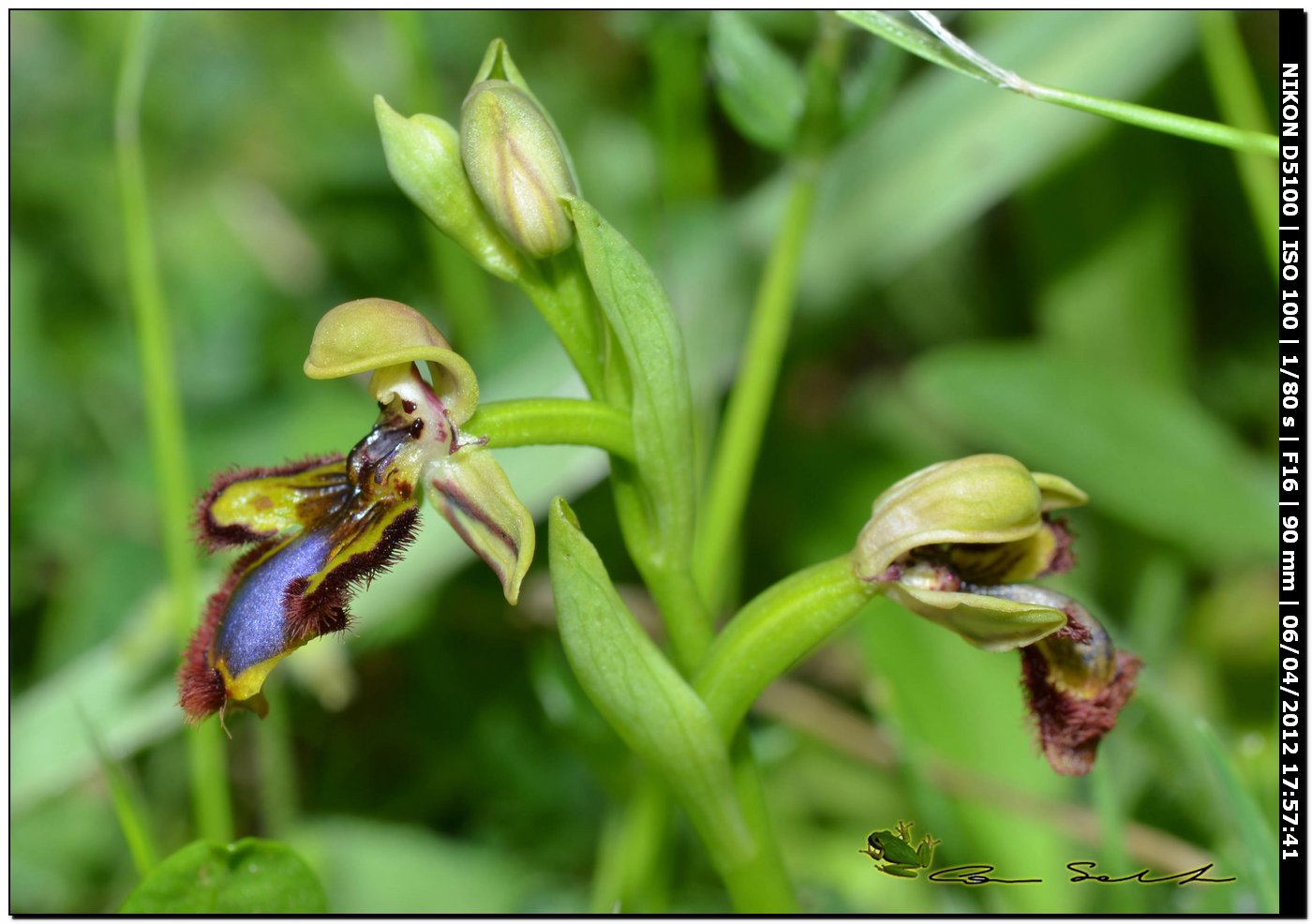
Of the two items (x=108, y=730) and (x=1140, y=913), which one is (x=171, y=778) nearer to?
(x=108, y=730)

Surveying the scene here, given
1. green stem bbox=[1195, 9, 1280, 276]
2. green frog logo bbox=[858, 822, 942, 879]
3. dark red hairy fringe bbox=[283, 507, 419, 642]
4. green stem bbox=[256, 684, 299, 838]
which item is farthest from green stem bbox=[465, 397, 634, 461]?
green stem bbox=[1195, 9, 1280, 276]

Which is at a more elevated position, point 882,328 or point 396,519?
point 882,328

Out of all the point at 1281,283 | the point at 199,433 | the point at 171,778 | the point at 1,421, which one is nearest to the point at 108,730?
the point at 171,778

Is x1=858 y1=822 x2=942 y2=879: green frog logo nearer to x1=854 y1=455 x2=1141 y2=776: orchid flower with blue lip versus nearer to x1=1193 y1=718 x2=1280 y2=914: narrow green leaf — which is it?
x1=854 y1=455 x2=1141 y2=776: orchid flower with blue lip

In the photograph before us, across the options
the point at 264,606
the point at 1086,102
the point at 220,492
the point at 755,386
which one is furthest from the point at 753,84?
the point at 264,606

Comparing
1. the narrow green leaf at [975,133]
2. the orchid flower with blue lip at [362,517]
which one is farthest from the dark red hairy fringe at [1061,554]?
the narrow green leaf at [975,133]

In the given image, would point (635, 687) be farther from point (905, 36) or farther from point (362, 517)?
point (905, 36)
